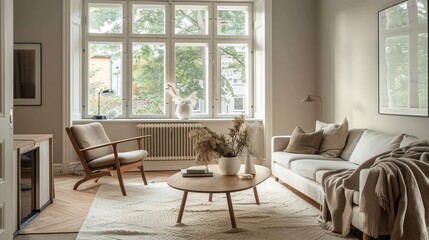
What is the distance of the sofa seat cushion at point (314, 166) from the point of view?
366 cm

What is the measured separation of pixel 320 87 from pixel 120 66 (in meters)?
3.23

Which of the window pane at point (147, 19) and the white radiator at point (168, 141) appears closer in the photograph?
the white radiator at point (168, 141)

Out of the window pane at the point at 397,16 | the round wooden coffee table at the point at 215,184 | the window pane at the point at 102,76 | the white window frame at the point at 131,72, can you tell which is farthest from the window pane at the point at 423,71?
the window pane at the point at 102,76

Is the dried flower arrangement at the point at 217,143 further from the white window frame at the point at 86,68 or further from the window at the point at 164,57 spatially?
the white window frame at the point at 86,68

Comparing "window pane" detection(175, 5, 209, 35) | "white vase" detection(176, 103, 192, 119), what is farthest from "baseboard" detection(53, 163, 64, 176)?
"window pane" detection(175, 5, 209, 35)

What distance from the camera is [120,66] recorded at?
6.26 metres

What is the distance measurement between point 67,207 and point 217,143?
5.52 ft

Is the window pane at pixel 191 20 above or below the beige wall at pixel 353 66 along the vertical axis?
above

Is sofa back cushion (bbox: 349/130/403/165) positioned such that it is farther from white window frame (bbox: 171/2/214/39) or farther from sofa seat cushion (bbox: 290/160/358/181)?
white window frame (bbox: 171/2/214/39)

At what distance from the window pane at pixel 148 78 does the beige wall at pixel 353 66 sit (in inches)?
101

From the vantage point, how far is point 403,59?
3.80 metres

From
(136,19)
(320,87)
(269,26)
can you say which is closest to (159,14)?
(136,19)

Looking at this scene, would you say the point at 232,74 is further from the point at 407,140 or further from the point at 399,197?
the point at 399,197

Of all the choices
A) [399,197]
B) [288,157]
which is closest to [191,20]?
[288,157]
